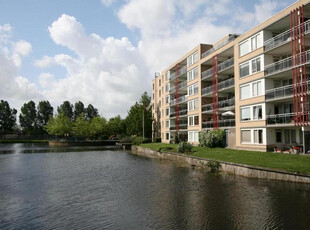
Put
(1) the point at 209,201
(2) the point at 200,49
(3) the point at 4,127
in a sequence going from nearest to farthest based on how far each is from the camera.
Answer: (1) the point at 209,201 < (2) the point at 200,49 < (3) the point at 4,127

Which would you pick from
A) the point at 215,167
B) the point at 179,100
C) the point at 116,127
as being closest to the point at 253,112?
the point at 215,167

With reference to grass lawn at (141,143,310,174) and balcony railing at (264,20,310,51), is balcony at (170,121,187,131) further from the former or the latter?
balcony railing at (264,20,310,51)

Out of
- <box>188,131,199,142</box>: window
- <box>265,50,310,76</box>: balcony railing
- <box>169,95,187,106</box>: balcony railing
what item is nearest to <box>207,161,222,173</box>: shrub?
<box>265,50,310,76</box>: balcony railing

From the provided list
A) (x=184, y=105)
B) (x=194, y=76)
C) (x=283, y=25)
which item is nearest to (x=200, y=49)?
(x=194, y=76)

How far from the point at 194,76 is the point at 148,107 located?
36.6 metres

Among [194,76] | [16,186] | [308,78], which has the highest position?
[194,76]

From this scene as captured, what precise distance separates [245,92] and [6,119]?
113144mm

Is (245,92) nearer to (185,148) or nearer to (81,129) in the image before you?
(185,148)

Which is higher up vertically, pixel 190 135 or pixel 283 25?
pixel 283 25

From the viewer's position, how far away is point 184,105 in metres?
59.0

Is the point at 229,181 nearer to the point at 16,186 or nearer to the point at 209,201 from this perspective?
the point at 209,201

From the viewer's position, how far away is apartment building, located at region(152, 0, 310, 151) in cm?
2728

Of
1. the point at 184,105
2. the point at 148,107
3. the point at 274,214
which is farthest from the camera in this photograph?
the point at 148,107

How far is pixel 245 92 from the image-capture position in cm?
3512
